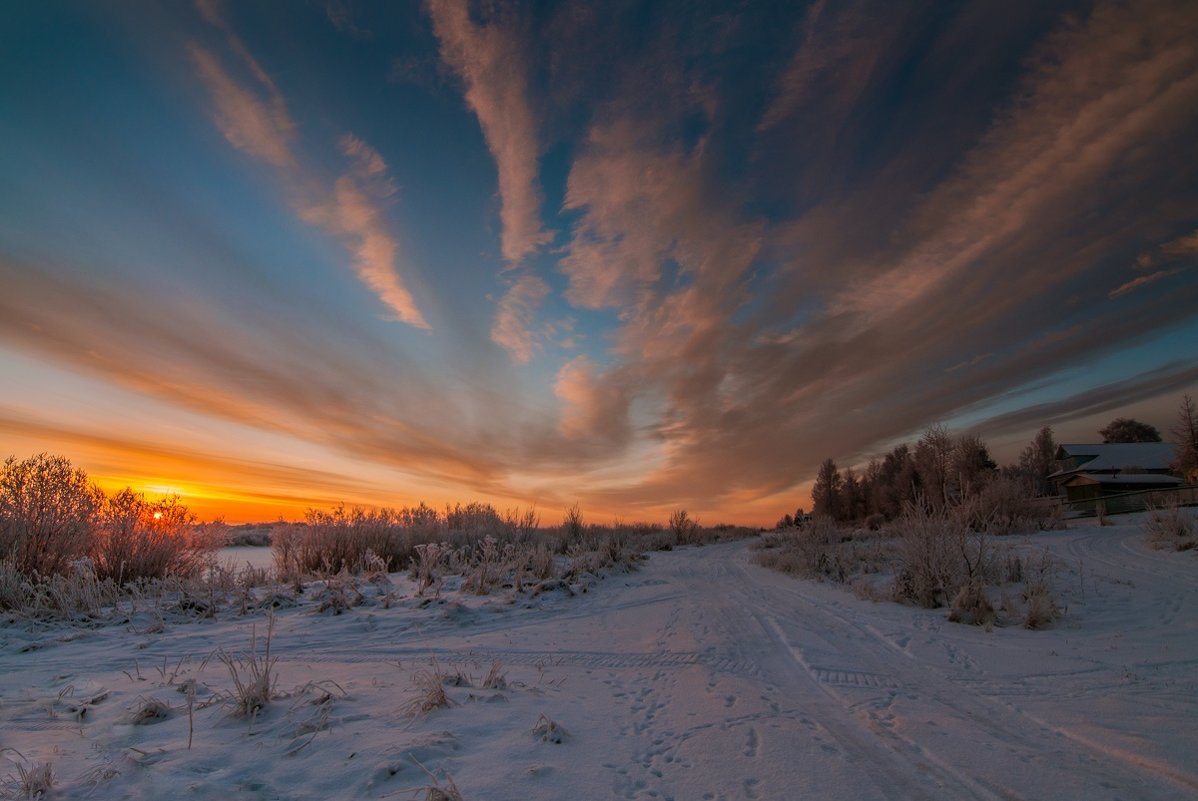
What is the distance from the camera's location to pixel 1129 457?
54062 millimetres

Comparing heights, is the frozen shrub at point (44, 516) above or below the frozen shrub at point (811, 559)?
above

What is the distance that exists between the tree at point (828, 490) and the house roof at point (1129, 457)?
20953 millimetres

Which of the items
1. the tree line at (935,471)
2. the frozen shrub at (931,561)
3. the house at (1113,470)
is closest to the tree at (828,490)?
the tree line at (935,471)

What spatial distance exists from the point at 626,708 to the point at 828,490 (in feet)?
218

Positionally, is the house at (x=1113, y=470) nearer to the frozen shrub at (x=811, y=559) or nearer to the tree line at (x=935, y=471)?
the tree line at (x=935, y=471)

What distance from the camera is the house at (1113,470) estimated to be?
47.6 meters

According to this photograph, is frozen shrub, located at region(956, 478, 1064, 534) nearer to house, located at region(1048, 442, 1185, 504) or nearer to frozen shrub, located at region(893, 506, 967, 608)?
frozen shrub, located at region(893, 506, 967, 608)

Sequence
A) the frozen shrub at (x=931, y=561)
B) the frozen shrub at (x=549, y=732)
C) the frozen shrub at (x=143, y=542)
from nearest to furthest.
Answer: the frozen shrub at (x=549, y=732) < the frozen shrub at (x=931, y=561) < the frozen shrub at (x=143, y=542)

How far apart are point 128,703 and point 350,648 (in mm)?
2172

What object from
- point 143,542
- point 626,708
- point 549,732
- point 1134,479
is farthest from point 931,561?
point 1134,479

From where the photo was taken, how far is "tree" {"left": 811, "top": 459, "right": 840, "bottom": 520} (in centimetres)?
6384

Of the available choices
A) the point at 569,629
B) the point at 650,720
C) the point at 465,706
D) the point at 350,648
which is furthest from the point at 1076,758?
the point at 350,648

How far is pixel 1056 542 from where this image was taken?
557 inches

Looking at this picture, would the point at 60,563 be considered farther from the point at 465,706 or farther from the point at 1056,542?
the point at 1056,542
